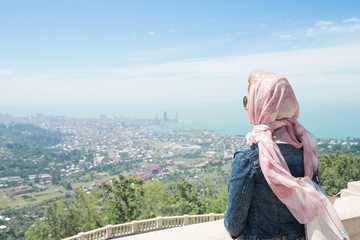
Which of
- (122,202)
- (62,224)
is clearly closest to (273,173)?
(122,202)

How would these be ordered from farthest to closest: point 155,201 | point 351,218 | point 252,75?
point 155,201 < point 351,218 < point 252,75

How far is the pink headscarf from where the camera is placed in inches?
49.3

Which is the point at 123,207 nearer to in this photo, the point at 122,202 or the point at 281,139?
the point at 122,202

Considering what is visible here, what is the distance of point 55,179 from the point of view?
52.6m

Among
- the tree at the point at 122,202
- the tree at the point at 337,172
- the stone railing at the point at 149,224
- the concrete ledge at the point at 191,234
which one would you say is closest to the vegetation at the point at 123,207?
the tree at the point at 122,202

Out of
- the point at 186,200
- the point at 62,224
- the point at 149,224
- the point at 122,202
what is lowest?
the point at 62,224

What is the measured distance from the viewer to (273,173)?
123 centimetres

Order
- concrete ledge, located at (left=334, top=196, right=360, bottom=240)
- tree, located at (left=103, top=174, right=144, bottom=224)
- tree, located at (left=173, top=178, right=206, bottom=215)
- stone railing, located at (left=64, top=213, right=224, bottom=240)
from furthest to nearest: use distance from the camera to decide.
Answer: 1. tree, located at (left=173, top=178, right=206, bottom=215)
2. tree, located at (left=103, top=174, right=144, bottom=224)
3. stone railing, located at (left=64, top=213, right=224, bottom=240)
4. concrete ledge, located at (left=334, top=196, right=360, bottom=240)

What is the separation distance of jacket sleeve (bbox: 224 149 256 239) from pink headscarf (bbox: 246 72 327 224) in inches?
2.6

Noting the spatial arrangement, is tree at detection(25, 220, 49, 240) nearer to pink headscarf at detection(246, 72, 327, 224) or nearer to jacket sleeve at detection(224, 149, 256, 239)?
jacket sleeve at detection(224, 149, 256, 239)

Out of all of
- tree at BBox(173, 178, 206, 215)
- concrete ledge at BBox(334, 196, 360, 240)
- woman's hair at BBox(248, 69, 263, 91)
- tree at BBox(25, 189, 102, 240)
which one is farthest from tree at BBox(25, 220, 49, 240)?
woman's hair at BBox(248, 69, 263, 91)

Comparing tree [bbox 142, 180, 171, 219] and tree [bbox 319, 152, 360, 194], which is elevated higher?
tree [bbox 319, 152, 360, 194]

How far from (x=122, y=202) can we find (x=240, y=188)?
35.5 feet

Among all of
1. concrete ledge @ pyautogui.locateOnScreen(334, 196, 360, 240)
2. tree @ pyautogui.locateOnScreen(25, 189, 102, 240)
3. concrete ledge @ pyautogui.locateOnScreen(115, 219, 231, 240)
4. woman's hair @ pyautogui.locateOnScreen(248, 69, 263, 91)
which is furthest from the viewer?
tree @ pyautogui.locateOnScreen(25, 189, 102, 240)
